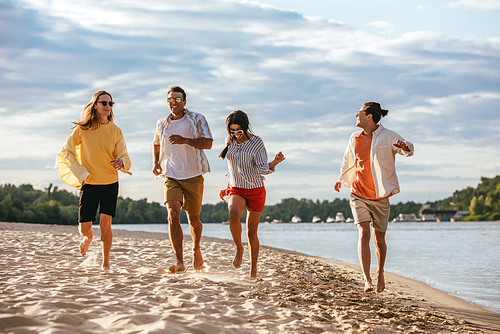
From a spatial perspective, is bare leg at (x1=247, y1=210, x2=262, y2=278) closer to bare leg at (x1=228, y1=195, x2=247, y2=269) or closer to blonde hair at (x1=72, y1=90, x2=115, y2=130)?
bare leg at (x1=228, y1=195, x2=247, y2=269)

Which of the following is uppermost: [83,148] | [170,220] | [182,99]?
[182,99]

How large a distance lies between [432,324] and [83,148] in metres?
4.50

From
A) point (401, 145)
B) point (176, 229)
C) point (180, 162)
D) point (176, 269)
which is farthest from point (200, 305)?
point (401, 145)

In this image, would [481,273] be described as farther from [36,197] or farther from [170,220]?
[36,197]

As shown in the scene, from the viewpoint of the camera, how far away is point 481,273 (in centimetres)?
1040

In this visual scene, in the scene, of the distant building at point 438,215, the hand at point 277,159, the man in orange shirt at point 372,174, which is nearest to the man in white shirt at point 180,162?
the hand at point 277,159

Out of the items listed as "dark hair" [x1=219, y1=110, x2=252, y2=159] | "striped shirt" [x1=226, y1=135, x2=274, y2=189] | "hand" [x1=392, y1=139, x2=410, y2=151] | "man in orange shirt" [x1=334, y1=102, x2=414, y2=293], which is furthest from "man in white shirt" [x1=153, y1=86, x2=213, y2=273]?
"hand" [x1=392, y1=139, x2=410, y2=151]

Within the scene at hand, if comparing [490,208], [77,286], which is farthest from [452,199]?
[77,286]

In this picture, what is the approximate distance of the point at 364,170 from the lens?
550 cm

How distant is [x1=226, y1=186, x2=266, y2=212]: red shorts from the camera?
5.53 m

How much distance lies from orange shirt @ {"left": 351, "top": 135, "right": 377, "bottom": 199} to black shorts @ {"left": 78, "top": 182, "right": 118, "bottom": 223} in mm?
3089

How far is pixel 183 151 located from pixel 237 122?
81 centimetres

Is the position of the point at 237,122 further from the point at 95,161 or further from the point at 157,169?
the point at 95,161

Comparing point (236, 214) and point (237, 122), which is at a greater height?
point (237, 122)
